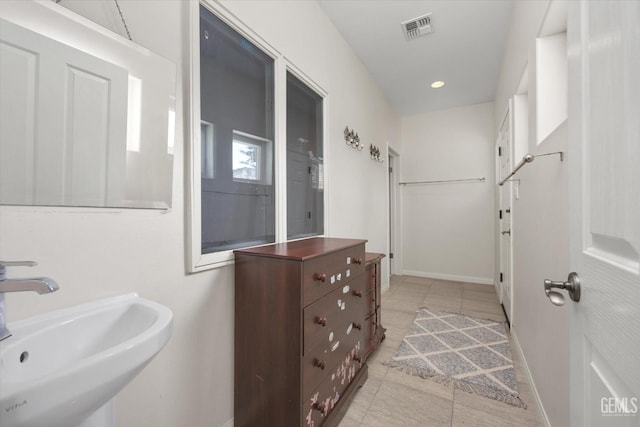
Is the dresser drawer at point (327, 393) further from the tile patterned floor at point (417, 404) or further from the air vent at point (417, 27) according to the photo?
the air vent at point (417, 27)

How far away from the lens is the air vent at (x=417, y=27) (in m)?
2.30

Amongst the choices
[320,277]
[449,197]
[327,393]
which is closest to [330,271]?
[320,277]

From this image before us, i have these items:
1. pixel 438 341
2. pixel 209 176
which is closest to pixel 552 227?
pixel 438 341

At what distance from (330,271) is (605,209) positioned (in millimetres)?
1043

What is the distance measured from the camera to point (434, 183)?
4.42 meters

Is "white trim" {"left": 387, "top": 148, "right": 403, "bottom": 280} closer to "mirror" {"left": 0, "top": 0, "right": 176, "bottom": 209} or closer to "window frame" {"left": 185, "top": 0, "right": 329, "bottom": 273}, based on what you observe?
"window frame" {"left": 185, "top": 0, "right": 329, "bottom": 273}

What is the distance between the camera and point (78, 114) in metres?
0.82

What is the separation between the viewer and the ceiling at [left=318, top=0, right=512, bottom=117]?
2.19 metres

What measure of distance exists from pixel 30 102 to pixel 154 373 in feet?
3.22

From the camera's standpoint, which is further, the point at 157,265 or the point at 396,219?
the point at 396,219

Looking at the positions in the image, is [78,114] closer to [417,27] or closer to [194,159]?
[194,159]

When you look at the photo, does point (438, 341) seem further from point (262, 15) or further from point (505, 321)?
point (262, 15)

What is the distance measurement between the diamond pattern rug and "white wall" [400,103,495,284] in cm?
165

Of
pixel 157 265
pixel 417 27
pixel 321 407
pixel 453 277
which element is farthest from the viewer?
pixel 453 277
